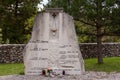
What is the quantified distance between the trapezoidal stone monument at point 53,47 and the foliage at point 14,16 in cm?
1125

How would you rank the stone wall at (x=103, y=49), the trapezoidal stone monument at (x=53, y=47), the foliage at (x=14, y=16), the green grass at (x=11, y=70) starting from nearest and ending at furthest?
the trapezoidal stone monument at (x=53, y=47)
the green grass at (x=11, y=70)
the stone wall at (x=103, y=49)
the foliage at (x=14, y=16)

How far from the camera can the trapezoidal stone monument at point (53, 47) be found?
38.3 ft

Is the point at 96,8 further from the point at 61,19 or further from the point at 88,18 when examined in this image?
the point at 61,19

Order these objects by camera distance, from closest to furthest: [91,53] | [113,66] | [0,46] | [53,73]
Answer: [53,73] → [113,66] → [0,46] → [91,53]

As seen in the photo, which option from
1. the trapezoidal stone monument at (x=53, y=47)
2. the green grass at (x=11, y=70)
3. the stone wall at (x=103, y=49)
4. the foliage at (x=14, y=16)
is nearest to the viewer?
the trapezoidal stone monument at (x=53, y=47)

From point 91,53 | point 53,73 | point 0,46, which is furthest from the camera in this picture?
point 91,53

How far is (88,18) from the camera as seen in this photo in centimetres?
1719

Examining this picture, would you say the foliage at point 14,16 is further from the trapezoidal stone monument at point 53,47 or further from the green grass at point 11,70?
the trapezoidal stone monument at point 53,47

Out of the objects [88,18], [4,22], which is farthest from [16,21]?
[88,18]

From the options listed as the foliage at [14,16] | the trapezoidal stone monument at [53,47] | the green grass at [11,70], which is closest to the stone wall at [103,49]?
the foliage at [14,16]

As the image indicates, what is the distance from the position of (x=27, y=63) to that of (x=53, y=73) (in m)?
0.97

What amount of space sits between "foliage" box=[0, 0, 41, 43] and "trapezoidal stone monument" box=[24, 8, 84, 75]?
11.3m

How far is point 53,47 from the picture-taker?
38.4 ft

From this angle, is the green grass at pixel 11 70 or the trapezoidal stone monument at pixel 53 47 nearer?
the trapezoidal stone monument at pixel 53 47
